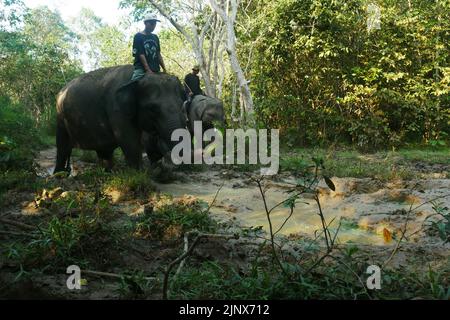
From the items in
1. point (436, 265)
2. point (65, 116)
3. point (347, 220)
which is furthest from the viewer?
point (65, 116)

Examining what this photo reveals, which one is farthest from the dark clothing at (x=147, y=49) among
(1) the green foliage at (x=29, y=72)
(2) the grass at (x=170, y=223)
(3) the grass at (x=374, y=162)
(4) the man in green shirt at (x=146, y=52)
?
(1) the green foliage at (x=29, y=72)

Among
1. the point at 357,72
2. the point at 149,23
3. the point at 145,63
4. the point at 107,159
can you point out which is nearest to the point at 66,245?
the point at 145,63

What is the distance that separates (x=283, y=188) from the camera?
631cm

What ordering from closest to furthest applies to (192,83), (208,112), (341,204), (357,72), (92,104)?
(341,204) → (92,104) → (208,112) → (192,83) → (357,72)

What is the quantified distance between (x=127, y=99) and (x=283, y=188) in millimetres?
2455

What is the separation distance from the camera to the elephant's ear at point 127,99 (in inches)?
260

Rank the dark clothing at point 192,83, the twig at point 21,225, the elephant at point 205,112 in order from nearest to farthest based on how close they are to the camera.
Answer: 1. the twig at point 21,225
2. the elephant at point 205,112
3. the dark clothing at point 192,83

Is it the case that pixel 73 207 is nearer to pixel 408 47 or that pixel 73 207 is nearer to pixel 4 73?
pixel 408 47

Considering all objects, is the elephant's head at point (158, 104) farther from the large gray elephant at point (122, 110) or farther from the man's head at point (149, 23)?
the man's head at point (149, 23)

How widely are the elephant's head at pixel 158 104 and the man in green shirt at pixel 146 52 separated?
191 millimetres

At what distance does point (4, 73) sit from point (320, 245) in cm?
2023

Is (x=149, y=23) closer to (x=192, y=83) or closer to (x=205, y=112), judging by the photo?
(x=205, y=112)
